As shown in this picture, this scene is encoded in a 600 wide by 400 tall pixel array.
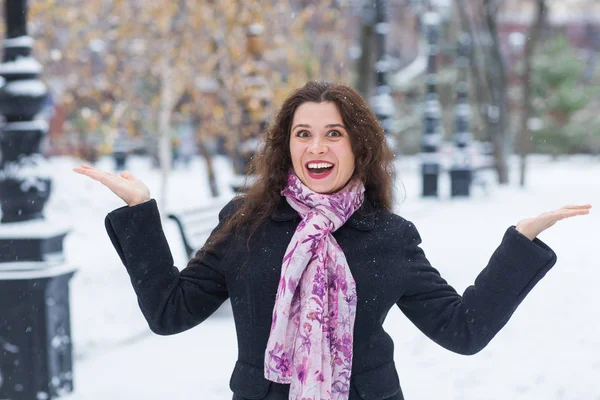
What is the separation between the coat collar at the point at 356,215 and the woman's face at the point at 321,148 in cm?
11

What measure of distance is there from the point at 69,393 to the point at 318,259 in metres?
3.04

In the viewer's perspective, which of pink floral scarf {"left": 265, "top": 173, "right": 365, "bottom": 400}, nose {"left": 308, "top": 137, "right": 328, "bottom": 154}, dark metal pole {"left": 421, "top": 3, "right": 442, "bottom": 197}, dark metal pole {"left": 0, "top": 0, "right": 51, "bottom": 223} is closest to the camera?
pink floral scarf {"left": 265, "top": 173, "right": 365, "bottom": 400}

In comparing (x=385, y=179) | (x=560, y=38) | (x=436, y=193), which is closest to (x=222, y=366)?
(x=385, y=179)

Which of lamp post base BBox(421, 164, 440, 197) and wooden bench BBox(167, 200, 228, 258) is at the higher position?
wooden bench BBox(167, 200, 228, 258)

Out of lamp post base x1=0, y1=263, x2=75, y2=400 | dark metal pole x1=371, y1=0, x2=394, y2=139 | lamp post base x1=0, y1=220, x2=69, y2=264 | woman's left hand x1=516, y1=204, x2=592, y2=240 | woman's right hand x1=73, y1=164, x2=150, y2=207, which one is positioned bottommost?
lamp post base x1=0, y1=263, x2=75, y2=400

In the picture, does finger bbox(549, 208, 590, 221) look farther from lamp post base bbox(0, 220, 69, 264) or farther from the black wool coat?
lamp post base bbox(0, 220, 69, 264)

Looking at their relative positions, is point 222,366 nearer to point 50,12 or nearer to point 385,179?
point 385,179

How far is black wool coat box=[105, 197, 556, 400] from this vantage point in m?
2.37

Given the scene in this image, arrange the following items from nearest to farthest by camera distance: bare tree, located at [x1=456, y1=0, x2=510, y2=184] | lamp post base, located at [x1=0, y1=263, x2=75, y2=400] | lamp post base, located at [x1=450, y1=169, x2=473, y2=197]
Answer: lamp post base, located at [x1=0, y1=263, x2=75, y2=400] → lamp post base, located at [x1=450, y1=169, x2=473, y2=197] → bare tree, located at [x1=456, y1=0, x2=510, y2=184]

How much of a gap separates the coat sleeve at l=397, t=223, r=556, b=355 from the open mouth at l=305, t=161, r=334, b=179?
1.16ft

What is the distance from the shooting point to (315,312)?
230cm

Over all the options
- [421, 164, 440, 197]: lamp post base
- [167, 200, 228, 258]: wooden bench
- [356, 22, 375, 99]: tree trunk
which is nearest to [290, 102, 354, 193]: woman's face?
[167, 200, 228, 258]: wooden bench

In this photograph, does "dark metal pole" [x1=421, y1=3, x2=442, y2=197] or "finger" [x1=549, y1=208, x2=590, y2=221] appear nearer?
"finger" [x1=549, y1=208, x2=590, y2=221]

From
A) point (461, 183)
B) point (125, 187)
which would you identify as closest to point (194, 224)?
point (125, 187)
